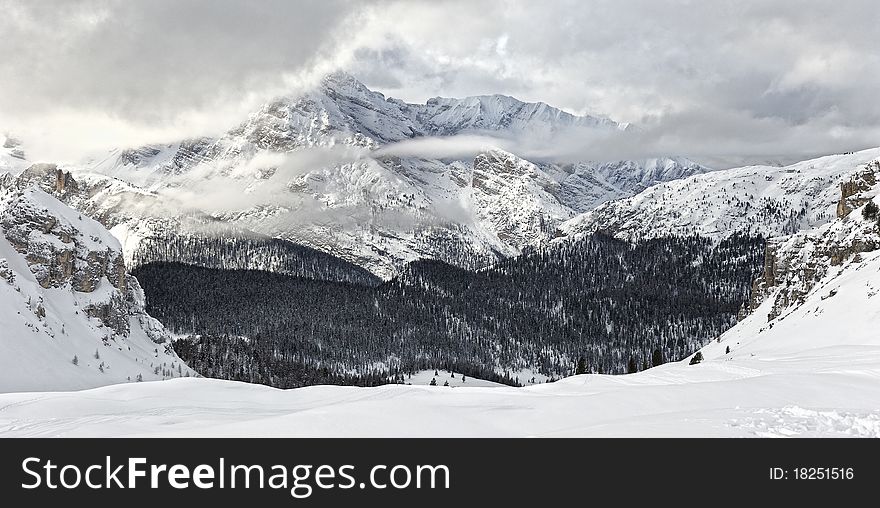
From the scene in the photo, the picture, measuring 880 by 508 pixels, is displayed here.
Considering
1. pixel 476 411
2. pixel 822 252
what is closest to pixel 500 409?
pixel 476 411

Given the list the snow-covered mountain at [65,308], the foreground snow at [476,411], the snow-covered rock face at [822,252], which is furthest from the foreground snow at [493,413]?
the snow-covered mountain at [65,308]

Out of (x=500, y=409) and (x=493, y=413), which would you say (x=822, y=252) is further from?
(x=493, y=413)

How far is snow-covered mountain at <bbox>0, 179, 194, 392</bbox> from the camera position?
92.8 m

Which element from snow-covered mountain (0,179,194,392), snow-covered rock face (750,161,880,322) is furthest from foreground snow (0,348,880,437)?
snow-covered mountain (0,179,194,392)

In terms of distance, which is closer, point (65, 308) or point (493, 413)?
point (493, 413)

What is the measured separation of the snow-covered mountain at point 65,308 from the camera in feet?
305

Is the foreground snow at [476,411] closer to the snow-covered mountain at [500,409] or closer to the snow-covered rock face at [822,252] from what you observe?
the snow-covered mountain at [500,409]

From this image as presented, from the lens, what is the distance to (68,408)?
17078 mm

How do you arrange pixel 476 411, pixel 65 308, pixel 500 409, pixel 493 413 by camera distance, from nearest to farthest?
pixel 493 413 < pixel 476 411 < pixel 500 409 < pixel 65 308

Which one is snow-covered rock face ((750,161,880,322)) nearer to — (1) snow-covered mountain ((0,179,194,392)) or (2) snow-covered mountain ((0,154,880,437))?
(2) snow-covered mountain ((0,154,880,437))

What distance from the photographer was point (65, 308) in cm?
12062
